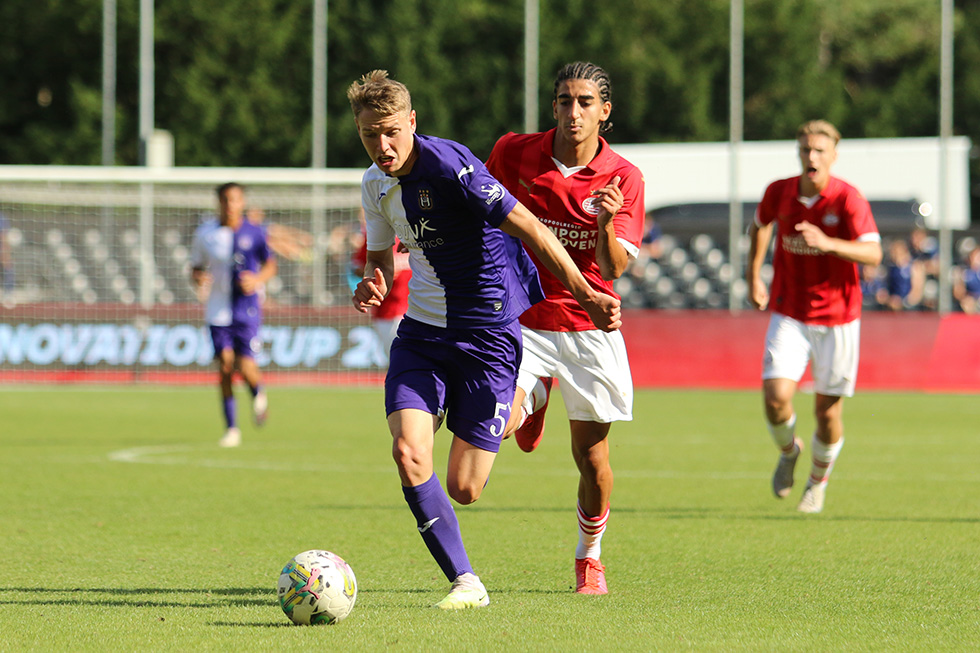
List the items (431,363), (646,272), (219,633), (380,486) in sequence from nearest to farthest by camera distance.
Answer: (219,633)
(431,363)
(380,486)
(646,272)

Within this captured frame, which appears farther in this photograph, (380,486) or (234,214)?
(234,214)

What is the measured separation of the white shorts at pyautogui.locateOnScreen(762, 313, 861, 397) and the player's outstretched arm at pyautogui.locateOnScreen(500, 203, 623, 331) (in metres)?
3.75

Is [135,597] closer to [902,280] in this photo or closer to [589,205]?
[589,205]

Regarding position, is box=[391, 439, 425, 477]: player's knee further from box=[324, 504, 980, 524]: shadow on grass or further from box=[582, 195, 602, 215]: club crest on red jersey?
box=[324, 504, 980, 524]: shadow on grass

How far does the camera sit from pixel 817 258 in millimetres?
8883

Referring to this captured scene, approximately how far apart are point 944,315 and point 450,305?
15.8 metres

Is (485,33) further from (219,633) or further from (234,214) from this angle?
(219,633)

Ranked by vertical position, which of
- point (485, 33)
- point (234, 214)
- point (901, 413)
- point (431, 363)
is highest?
point (485, 33)

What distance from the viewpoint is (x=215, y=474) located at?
10.4 m

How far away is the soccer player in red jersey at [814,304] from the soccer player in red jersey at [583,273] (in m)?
2.87

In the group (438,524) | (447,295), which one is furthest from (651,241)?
(438,524)

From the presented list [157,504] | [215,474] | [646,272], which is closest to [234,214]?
[215,474]

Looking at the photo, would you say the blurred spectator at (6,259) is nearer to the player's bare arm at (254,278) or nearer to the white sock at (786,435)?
the player's bare arm at (254,278)

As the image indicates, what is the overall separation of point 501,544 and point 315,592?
2267 mm
